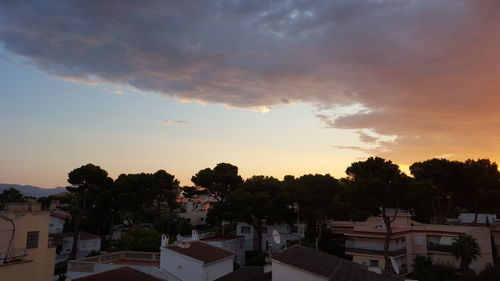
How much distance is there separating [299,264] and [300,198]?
38.5m

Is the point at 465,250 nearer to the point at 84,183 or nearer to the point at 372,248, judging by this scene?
the point at 372,248

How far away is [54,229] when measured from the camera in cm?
7281

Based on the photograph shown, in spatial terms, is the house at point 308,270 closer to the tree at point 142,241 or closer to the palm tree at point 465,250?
the palm tree at point 465,250

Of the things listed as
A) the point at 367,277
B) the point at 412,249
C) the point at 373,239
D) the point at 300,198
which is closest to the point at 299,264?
the point at 367,277

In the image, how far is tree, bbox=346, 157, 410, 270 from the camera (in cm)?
4300

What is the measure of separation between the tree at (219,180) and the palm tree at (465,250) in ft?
137

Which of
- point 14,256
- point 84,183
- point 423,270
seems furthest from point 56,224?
point 423,270

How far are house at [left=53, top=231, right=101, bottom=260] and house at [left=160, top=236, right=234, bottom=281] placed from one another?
36.6 m

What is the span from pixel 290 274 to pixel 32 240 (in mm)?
16856

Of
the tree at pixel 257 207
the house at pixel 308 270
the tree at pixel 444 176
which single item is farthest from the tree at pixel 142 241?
the tree at pixel 444 176

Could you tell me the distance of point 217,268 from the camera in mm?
34062

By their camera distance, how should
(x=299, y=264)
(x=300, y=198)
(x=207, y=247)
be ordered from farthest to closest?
(x=300, y=198) → (x=207, y=247) → (x=299, y=264)

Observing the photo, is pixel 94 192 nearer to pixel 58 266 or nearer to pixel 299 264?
pixel 58 266

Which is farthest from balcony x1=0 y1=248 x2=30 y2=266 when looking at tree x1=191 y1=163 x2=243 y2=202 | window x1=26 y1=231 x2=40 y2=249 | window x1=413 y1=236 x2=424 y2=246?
tree x1=191 y1=163 x2=243 y2=202
